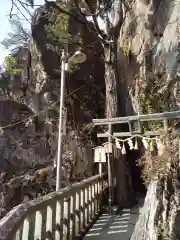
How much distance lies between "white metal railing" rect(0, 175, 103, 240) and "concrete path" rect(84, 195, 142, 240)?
0.27 metres

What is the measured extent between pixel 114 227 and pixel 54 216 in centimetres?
302

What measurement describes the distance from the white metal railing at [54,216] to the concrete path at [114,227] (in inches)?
10.6

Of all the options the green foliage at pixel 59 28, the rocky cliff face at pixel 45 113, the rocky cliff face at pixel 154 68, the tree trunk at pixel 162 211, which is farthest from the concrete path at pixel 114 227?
the green foliage at pixel 59 28

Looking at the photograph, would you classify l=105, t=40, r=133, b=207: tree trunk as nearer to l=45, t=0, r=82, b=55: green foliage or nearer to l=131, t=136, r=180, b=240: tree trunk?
l=45, t=0, r=82, b=55: green foliage

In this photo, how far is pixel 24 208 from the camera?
8.17ft

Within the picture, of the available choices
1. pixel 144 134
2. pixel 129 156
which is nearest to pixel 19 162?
pixel 129 156

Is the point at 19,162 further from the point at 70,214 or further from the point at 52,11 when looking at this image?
the point at 70,214

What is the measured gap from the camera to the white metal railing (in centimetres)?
221

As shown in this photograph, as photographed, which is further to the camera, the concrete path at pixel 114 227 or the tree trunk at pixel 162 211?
the concrete path at pixel 114 227

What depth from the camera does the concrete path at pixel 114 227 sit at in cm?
519

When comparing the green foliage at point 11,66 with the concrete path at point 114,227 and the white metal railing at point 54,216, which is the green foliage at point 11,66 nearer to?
the white metal railing at point 54,216

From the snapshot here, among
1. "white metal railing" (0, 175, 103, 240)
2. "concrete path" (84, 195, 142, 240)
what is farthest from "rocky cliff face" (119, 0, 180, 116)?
"white metal railing" (0, 175, 103, 240)

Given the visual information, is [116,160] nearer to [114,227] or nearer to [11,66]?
[114,227]

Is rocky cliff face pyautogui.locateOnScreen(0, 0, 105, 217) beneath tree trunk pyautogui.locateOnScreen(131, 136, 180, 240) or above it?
above
